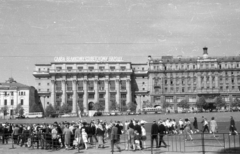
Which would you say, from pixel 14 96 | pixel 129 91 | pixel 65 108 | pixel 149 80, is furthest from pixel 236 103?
pixel 14 96

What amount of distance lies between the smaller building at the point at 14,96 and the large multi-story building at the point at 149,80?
7461 millimetres

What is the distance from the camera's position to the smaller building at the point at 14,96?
106625 millimetres

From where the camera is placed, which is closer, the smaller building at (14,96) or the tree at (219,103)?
the tree at (219,103)

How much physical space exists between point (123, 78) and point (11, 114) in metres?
40.5

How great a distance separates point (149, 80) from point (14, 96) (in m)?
47.9

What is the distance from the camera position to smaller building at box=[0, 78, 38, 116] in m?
107

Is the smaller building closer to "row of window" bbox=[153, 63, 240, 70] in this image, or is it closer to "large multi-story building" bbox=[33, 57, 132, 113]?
"large multi-story building" bbox=[33, 57, 132, 113]


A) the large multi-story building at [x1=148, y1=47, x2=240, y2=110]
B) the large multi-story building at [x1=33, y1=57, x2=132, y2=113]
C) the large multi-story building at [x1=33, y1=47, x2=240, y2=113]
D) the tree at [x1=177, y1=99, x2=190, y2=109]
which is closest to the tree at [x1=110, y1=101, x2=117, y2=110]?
the large multi-story building at [x1=33, y1=47, x2=240, y2=113]

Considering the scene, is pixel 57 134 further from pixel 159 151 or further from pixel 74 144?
pixel 159 151

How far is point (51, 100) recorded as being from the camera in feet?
360

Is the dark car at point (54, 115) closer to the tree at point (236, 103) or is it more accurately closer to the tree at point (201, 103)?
the tree at point (201, 103)

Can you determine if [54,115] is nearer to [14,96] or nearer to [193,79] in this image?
[14,96]

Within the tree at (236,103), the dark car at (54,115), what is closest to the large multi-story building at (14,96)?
the dark car at (54,115)

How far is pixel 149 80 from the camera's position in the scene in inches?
4491
